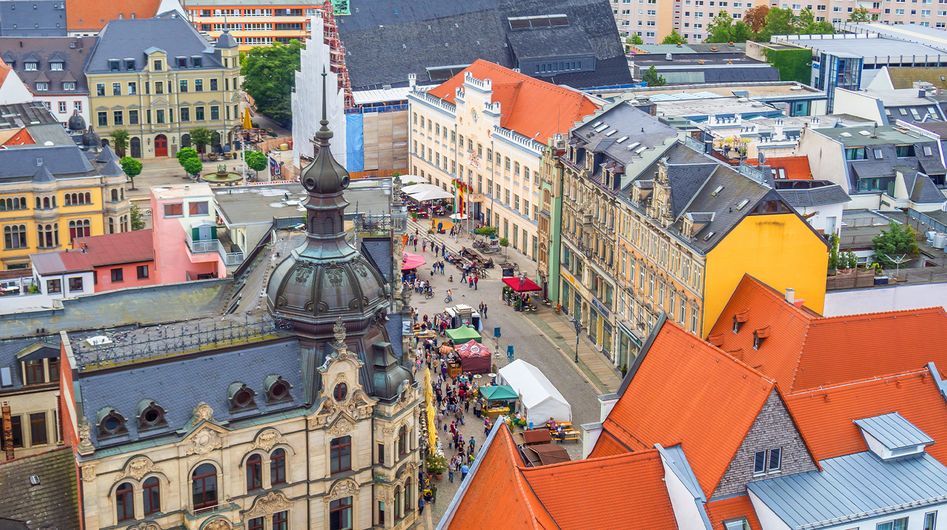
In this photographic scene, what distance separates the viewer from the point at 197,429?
75.0 m

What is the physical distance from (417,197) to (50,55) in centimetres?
6425

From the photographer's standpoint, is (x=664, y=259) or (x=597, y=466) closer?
(x=597, y=466)

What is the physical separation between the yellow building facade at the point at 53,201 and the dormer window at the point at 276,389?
73.2m

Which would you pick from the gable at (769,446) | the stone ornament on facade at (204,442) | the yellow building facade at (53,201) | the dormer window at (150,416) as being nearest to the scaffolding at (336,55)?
the yellow building facade at (53,201)

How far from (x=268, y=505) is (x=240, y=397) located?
658 centimetres

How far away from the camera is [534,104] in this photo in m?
159

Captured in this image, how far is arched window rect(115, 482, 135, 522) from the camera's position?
7394 cm

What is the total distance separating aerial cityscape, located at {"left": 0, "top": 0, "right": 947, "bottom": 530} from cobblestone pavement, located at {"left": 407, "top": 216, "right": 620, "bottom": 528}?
0.44 meters

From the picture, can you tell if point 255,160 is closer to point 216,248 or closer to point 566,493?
point 216,248

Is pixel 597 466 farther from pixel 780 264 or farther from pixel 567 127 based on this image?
pixel 567 127

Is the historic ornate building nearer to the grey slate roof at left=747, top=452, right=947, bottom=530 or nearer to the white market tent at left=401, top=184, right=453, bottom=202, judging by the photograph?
the grey slate roof at left=747, top=452, right=947, bottom=530

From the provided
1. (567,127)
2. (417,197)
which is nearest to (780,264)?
(567,127)

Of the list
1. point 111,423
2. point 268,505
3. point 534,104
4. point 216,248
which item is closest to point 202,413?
point 111,423

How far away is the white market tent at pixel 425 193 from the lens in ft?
551
